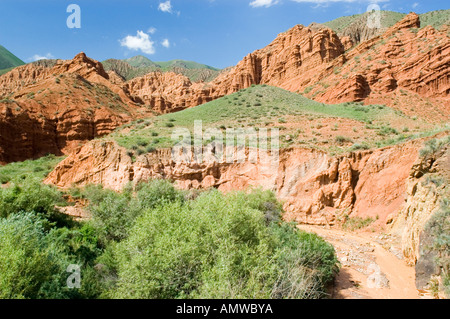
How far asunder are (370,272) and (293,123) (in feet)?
56.9

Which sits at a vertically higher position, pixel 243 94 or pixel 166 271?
pixel 243 94

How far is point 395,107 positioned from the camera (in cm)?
3328

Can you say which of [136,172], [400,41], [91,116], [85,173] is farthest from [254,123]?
[400,41]

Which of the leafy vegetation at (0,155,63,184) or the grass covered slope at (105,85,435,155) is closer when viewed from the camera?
the grass covered slope at (105,85,435,155)

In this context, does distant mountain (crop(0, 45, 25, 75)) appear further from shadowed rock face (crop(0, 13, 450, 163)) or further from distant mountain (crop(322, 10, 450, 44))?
distant mountain (crop(322, 10, 450, 44))

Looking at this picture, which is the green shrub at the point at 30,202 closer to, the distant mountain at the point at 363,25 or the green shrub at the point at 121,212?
the green shrub at the point at 121,212

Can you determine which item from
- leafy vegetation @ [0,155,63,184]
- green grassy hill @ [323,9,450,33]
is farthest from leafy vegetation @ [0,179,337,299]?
green grassy hill @ [323,9,450,33]

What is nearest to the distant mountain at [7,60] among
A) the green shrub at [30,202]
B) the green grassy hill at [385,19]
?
the green grassy hill at [385,19]

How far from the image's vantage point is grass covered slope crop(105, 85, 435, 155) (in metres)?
20.6

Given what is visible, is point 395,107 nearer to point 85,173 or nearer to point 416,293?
point 416,293

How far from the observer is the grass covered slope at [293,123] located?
811 inches

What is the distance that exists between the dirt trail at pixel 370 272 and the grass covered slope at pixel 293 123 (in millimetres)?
7286

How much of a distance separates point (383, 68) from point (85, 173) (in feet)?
128

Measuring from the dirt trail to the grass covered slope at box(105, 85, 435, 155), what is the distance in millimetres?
7286
